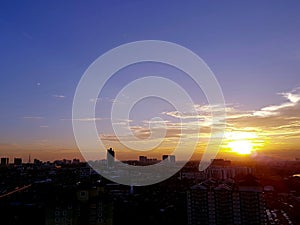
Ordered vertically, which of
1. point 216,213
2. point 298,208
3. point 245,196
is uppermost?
point 245,196

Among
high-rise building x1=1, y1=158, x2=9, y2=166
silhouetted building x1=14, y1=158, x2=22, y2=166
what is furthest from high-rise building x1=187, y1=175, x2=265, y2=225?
silhouetted building x1=14, y1=158, x2=22, y2=166

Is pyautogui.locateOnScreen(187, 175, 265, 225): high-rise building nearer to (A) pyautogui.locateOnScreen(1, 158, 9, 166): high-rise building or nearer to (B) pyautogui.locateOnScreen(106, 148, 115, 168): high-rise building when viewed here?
(B) pyautogui.locateOnScreen(106, 148, 115, 168): high-rise building

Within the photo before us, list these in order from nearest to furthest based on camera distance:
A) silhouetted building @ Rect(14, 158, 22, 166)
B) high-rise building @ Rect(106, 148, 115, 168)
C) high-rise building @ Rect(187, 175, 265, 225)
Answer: high-rise building @ Rect(187, 175, 265, 225) < high-rise building @ Rect(106, 148, 115, 168) < silhouetted building @ Rect(14, 158, 22, 166)

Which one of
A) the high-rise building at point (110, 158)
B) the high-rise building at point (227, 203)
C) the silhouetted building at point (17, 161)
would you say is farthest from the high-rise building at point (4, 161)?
the high-rise building at point (227, 203)

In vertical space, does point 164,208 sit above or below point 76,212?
below

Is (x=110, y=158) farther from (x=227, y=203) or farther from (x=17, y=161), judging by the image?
(x=227, y=203)

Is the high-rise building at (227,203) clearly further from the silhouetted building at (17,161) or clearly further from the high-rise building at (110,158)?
the silhouetted building at (17,161)

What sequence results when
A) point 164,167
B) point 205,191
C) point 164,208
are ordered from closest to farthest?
1. point 205,191
2. point 164,208
3. point 164,167

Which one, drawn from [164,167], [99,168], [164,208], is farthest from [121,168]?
[164,208]

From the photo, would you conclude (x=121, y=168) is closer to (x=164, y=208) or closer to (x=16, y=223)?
(x=164, y=208)
